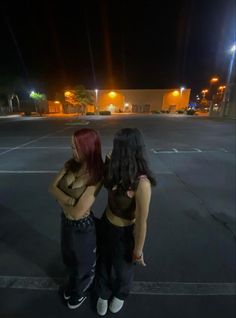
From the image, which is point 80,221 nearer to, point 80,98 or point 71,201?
point 71,201

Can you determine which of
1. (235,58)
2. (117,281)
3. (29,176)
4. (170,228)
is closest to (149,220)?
(170,228)

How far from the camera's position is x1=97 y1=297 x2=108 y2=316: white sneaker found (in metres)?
2.15

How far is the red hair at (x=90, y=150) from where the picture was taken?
1.76 m

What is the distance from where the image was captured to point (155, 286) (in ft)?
8.15

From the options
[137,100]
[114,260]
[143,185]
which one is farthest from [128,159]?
[137,100]

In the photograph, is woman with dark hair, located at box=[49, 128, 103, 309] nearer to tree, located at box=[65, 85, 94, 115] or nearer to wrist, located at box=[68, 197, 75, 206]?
wrist, located at box=[68, 197, 75, 206]

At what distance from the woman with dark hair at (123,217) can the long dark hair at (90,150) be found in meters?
0.08

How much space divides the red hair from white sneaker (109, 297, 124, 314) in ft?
4.04

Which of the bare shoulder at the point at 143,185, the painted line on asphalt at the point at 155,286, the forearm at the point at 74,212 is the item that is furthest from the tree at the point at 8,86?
the bare shoulder at the point at 143,185

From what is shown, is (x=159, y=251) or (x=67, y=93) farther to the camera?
(x=67, y=93)

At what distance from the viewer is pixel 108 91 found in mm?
56500

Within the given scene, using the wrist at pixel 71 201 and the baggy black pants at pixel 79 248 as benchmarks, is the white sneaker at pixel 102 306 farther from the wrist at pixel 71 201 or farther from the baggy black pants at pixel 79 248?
the wrist at pixel 71 201

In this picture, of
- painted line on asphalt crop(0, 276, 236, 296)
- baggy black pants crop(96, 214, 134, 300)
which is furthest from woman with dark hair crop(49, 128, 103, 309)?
painted line on asphalt crop(0, 276, 236, 296)

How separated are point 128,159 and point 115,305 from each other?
4.81ft
